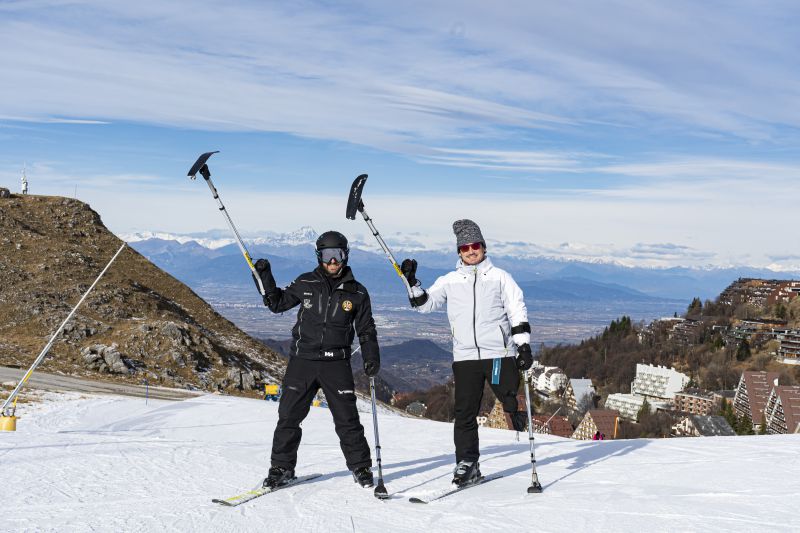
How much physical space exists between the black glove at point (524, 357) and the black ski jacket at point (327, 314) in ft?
5.09

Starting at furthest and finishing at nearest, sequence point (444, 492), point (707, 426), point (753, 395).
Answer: point (753, 395) < point (707, 426) < point (444, 492)

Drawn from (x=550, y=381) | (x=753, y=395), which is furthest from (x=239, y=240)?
(x=550, y=381)

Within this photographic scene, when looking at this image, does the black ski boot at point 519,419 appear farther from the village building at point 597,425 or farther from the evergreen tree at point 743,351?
the evergreen tree at point 743,351

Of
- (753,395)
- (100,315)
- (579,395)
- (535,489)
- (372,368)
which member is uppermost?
(372,368)

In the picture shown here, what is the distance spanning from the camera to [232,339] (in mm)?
43406

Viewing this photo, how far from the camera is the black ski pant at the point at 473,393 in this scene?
7.64 metres

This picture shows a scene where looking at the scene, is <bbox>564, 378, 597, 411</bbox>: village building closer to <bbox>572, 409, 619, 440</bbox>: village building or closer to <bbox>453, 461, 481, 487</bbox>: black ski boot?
<bbox>572, 409, 619, 440</bbox>: village building

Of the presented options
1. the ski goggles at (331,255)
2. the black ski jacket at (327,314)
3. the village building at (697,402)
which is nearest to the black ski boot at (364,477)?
the black ski jacket at (327,314)

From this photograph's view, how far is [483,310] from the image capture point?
7816 millimetres

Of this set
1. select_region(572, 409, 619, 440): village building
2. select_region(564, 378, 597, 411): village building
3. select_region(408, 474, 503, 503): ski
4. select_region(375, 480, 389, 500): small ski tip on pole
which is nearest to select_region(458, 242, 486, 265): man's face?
select_region(408, 474, 503, 503): ski

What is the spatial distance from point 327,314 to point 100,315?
103 ft

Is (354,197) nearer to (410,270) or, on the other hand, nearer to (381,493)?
(410,270)

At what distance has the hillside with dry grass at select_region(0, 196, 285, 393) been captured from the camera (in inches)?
1164

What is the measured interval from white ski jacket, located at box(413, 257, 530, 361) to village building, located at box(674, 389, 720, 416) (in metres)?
142
